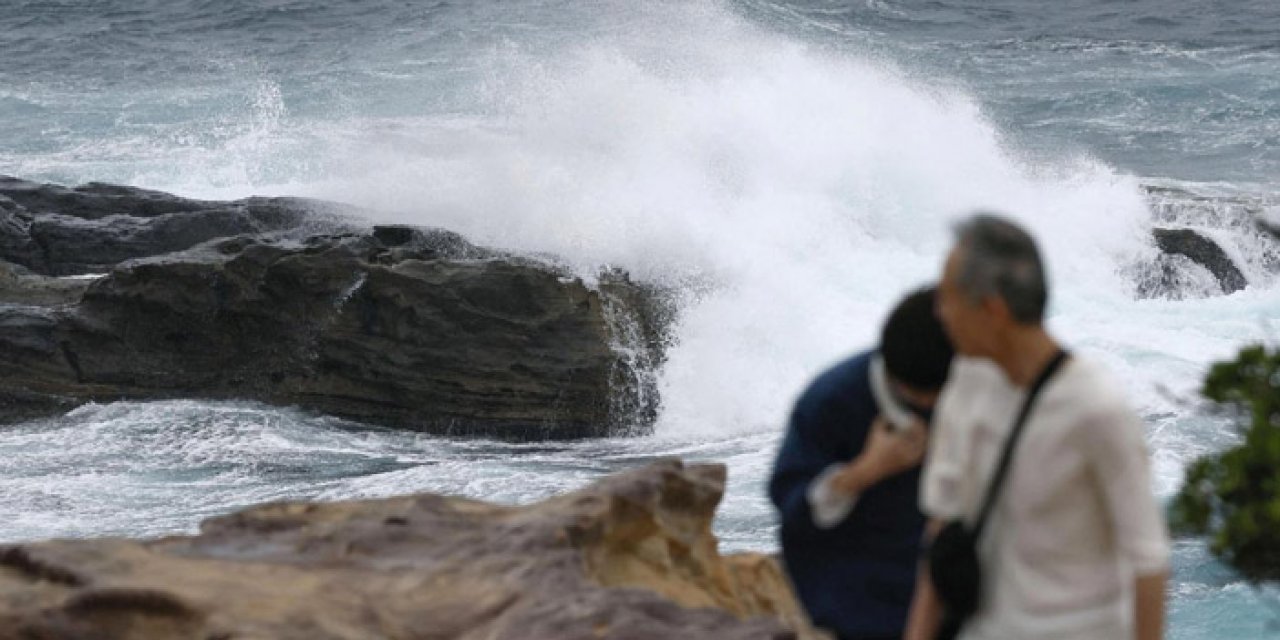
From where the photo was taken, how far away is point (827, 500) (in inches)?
129

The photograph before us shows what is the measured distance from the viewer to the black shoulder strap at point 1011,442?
2.63m

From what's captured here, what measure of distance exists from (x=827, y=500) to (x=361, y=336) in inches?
361

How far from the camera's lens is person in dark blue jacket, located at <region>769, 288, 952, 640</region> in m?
3.16

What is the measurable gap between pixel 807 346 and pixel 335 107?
17.8m

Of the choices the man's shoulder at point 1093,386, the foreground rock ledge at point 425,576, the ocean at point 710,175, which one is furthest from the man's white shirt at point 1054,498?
the foreground rock ledge at point 425,576

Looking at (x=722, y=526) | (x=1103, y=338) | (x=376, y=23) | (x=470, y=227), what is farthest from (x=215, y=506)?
(x=376, y=23)

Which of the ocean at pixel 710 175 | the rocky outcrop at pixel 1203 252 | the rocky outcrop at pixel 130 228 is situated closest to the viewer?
the ocean at pixel 710 175

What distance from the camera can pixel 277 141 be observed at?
87.2 ft

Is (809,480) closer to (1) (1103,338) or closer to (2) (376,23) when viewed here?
(1) (1103,338)

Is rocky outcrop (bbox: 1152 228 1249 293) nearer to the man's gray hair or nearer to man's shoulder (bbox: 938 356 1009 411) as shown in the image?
man's shoulder (bbox: 938 356 1009 411)

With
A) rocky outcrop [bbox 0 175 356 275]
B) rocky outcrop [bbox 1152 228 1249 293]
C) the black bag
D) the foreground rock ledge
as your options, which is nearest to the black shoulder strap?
the black bag

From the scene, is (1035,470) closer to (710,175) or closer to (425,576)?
(425,576)

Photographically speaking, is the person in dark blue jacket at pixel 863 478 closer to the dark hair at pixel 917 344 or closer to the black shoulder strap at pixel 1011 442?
the dark hair at pixel 917 344

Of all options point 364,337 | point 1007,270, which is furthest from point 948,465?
point 364,337
